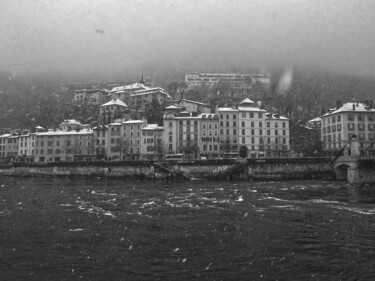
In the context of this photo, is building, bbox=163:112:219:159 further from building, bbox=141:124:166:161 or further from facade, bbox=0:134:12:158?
facade, bbox=0:134:12:158

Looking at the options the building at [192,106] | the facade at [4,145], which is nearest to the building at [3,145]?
the facade at [4,145]

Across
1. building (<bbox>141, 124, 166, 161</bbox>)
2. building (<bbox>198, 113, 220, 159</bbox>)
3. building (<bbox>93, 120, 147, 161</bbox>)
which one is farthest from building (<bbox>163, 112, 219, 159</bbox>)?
building (<bbox>93, 120, 147, 161</bbox>)

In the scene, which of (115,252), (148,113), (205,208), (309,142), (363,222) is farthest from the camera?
(148,113)

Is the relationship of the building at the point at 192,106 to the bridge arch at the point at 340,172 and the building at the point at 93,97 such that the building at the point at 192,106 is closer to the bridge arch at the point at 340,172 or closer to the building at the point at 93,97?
the building at the point at 93,97

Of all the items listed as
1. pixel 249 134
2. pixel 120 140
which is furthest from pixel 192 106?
pixel 120 140

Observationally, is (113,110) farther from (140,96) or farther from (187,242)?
(187,242)

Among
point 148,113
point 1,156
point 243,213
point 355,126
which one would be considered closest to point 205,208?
point 243,213

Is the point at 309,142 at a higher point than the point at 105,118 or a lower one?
lower

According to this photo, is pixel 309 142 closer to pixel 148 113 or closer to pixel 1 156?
pixel 148 113
